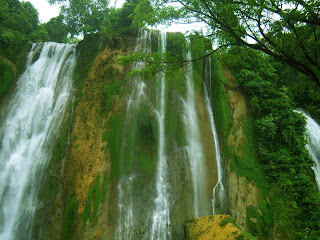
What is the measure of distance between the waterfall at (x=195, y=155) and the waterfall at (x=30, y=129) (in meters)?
5.98

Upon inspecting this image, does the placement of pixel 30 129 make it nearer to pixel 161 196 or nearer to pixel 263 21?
pixel 161 196

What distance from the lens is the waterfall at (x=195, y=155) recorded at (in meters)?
9.86

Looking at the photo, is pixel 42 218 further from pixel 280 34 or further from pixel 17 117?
pixel 280 34

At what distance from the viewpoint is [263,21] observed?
16.5 ft

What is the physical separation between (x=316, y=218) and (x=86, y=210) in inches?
348

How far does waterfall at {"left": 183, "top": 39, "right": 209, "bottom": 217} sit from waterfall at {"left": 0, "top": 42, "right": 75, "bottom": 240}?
5.98 meters

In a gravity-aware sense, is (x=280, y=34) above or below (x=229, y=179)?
above

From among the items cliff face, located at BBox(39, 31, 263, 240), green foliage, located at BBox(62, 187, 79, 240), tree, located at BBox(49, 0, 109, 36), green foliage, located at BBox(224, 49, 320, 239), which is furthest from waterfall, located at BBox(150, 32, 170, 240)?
tree, located at BBox(49, 0, 109, 36)

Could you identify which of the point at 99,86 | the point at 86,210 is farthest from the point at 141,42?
the point at 86,210

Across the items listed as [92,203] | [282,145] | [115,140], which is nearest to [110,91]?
[115,140]

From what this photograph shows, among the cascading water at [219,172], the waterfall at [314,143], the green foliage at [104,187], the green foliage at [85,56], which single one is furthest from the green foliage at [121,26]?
the waterfall at [314,143]

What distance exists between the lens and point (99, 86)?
12469 millimetres

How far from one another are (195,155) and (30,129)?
7.79 metres

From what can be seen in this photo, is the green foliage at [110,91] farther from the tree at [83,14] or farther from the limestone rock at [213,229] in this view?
the tree at [83,14]
